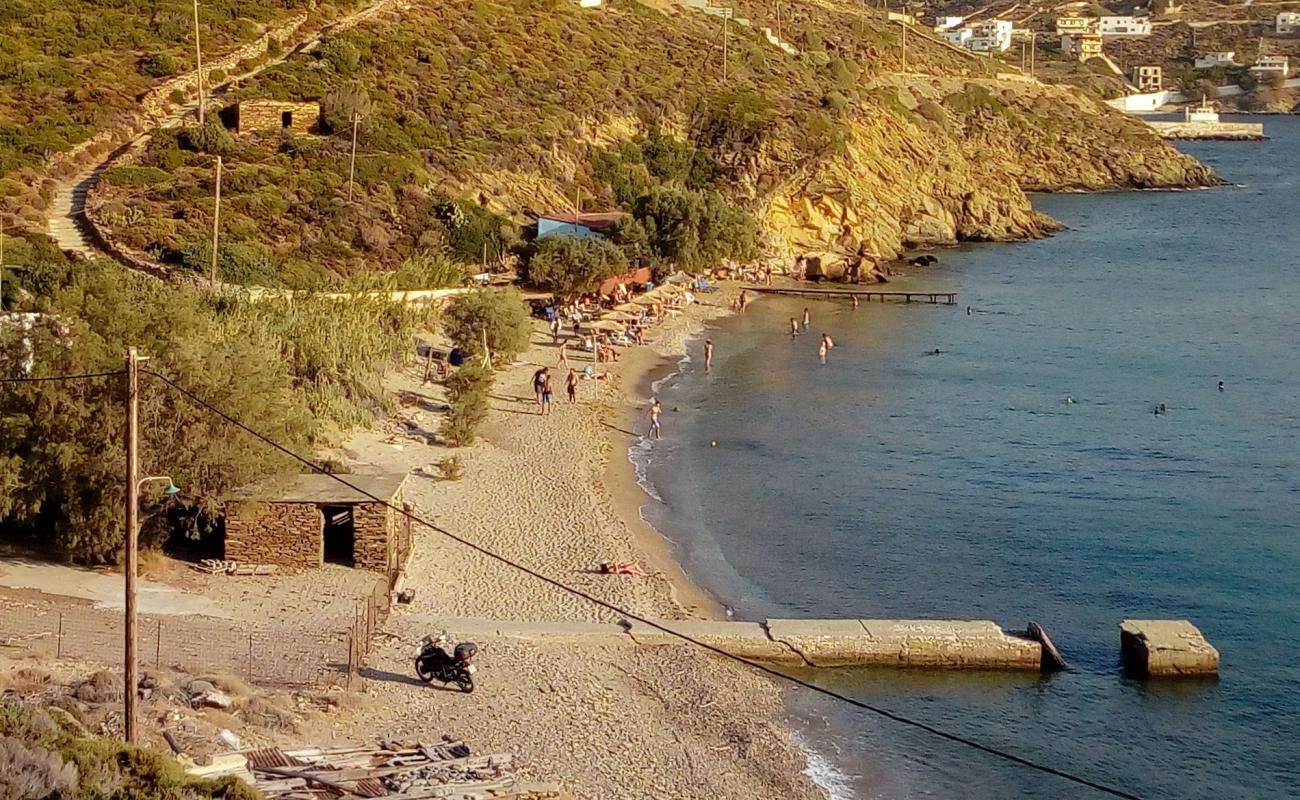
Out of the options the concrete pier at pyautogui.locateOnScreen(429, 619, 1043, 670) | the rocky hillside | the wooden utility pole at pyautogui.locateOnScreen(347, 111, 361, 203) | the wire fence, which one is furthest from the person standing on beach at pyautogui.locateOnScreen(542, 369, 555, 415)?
the wooden utility pole at pyautogui.locateOnScreen(347, 111, 361, 203)

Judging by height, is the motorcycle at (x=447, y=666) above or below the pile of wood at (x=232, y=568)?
below

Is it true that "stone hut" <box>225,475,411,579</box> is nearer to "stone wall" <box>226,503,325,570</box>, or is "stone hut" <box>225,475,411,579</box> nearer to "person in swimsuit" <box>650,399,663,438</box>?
"stone wall" <box>226,503,325,570</box>

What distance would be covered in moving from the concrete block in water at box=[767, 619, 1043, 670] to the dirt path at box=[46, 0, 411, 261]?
26.6 meters

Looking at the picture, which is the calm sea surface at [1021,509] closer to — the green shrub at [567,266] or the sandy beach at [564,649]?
the sandy beach at [564,649]

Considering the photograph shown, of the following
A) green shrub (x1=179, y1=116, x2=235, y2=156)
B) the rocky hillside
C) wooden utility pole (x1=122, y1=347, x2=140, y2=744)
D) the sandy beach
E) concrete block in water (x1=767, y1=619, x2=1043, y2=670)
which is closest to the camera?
wooden utility pole (x1=122, y1=347, x2=140, y2=744)

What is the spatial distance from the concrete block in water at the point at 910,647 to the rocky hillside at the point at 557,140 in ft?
84.8

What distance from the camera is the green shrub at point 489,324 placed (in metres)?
38.8

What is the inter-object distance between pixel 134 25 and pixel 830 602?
172 feet

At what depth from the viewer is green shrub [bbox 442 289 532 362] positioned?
3878 centimetres

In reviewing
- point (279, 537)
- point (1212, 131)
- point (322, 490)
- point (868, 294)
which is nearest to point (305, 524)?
point (279, 537)

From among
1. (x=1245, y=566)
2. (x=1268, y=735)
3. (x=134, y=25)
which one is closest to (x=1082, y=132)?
(x=134, y=25)

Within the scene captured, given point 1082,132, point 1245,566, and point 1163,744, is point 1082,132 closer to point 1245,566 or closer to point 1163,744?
point 1245,566

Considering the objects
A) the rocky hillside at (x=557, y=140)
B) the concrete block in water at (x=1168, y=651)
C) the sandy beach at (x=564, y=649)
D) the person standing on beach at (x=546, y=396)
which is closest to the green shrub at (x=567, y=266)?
the rocky hillside at (x=557, y=140)

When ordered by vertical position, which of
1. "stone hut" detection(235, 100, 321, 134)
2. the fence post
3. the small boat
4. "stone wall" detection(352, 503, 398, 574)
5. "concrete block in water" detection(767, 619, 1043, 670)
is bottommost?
"concrete block in water" detection(767, 619, 1043, 670)
